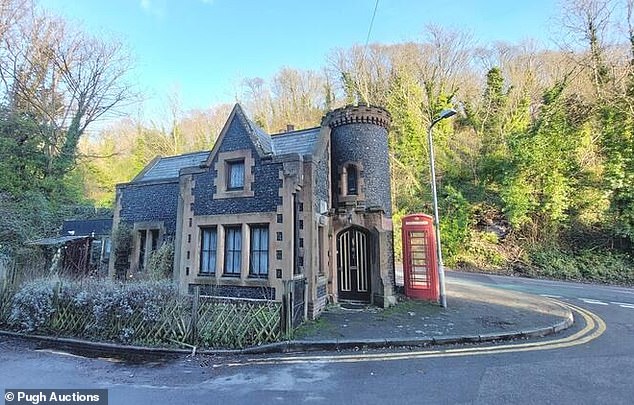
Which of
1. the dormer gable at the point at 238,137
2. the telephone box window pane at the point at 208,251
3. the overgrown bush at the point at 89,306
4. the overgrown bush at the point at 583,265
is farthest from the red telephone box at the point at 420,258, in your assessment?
the overgrown bush at the point at 583,265

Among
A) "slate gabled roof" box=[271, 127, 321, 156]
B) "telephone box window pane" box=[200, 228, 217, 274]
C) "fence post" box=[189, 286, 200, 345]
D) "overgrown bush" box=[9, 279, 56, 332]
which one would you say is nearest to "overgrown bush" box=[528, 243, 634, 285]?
"slate gabled roof" box=[271, 127, 321, 156]

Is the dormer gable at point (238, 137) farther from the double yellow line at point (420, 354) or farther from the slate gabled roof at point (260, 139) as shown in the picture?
the double yellow line at point (420, 354)

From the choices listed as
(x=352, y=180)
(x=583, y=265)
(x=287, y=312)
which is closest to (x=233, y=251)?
(x=287, y=312)

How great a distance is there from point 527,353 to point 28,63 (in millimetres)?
31254

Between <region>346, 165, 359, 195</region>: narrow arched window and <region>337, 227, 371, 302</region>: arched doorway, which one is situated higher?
<region>346, 165, 359, 195</region>: narrow arched window

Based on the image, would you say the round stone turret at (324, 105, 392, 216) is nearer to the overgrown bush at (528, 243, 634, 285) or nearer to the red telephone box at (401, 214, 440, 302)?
the red telephone box at (401, 214, 440, 302)

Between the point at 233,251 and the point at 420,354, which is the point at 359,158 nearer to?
the point at 233,251

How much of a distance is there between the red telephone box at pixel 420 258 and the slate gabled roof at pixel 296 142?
4.85 metres

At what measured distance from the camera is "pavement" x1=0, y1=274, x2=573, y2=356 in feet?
23.1

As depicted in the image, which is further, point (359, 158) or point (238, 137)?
point (359, 158)

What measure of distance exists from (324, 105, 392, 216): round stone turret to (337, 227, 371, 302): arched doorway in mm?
1185

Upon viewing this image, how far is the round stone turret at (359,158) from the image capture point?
40.2ft

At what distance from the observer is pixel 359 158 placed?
12414 mm

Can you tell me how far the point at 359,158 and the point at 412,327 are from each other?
654cm
